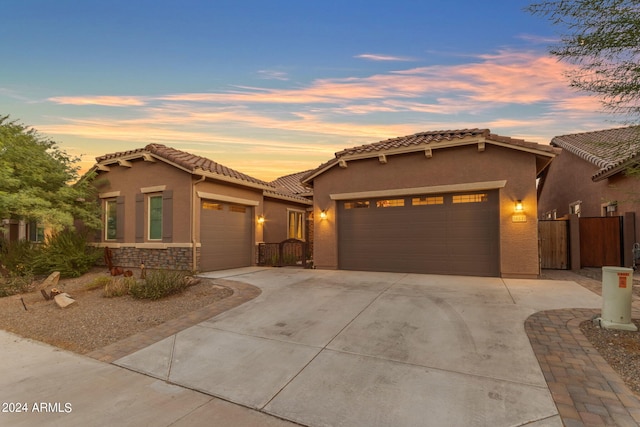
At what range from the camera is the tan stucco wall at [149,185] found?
1055 cm

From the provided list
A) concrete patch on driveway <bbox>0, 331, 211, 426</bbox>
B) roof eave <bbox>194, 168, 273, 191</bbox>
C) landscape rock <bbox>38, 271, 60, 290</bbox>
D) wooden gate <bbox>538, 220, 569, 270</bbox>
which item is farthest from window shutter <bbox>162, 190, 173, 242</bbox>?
wooden gate <bbox>538, 220, 569, 270</bbox>

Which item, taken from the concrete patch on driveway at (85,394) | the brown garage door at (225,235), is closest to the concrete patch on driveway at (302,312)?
the concrete patch on driveway at (85,394)

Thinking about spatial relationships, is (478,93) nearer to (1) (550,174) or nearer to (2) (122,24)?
(2) (122,24)

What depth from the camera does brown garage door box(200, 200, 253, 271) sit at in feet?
36.3

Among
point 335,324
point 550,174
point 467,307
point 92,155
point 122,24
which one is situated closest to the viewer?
point 335,324

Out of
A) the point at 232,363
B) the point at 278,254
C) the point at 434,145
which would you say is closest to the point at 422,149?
the point at 434,145

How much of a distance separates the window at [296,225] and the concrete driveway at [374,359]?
10032 mm

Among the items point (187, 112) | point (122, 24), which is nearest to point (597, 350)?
point (187, 112)

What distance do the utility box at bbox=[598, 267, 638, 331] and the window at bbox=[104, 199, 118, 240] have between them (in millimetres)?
15224

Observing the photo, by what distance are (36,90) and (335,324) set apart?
12.6 metres

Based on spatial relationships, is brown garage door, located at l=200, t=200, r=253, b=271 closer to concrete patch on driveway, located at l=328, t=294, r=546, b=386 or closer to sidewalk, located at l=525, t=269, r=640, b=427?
concrete patch on driveway, located at l=328, t=294, r=546, b=386

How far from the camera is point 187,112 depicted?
11.2 meters

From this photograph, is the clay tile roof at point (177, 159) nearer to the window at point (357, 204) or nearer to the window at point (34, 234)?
the window at point (357, 204)

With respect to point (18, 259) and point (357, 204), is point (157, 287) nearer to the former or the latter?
point (357, 204)
